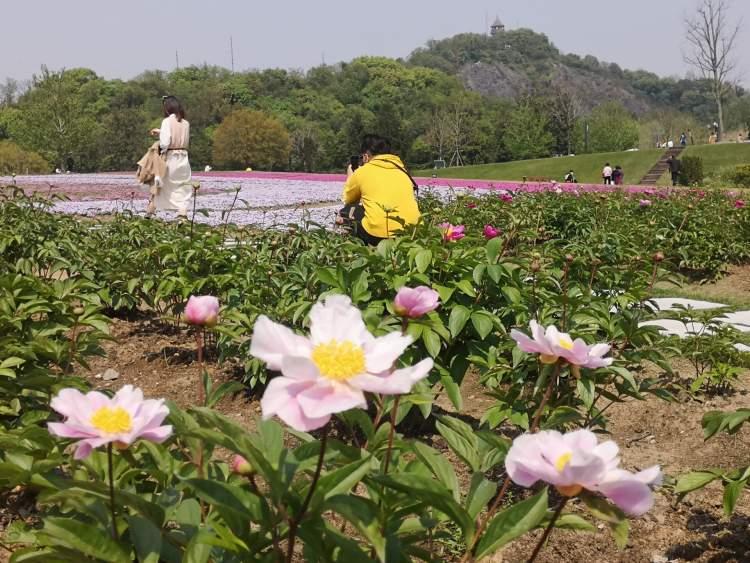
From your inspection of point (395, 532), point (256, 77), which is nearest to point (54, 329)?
point (395, 532)

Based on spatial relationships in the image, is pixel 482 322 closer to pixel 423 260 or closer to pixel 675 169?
pixel 423 260

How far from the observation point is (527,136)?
43438mm

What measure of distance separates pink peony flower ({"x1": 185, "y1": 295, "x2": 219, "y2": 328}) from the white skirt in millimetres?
6783

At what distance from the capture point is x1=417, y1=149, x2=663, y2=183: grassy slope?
30906mm

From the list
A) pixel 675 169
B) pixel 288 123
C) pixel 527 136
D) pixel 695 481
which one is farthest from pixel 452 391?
pixel 288 123

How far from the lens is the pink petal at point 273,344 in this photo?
79cm

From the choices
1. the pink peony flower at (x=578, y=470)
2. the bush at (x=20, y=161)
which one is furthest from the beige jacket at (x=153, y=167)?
the bush at (x=20, y=161)

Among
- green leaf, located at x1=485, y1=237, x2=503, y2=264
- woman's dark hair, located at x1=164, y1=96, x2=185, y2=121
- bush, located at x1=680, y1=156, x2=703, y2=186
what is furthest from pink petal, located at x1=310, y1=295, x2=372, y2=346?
bush, located at x1=680, y1=156, x2=703, y2=186

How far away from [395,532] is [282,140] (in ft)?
128

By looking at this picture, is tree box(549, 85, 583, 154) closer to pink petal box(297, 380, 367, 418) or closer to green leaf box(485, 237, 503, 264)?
green leaf box(485, 237, 503, 264)

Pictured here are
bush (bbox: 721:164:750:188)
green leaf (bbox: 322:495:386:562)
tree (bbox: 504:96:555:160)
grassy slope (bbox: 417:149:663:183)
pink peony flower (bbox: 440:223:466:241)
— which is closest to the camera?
green leaf (bbox: 322:495:386:562)

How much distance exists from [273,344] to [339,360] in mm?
77

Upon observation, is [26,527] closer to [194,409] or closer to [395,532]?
[194,409]

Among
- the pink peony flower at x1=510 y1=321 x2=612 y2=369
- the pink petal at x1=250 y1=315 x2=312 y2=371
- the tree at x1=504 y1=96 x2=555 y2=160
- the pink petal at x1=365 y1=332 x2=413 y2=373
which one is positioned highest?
the tree at x1=504 y1=96 x2=555 y2=160
